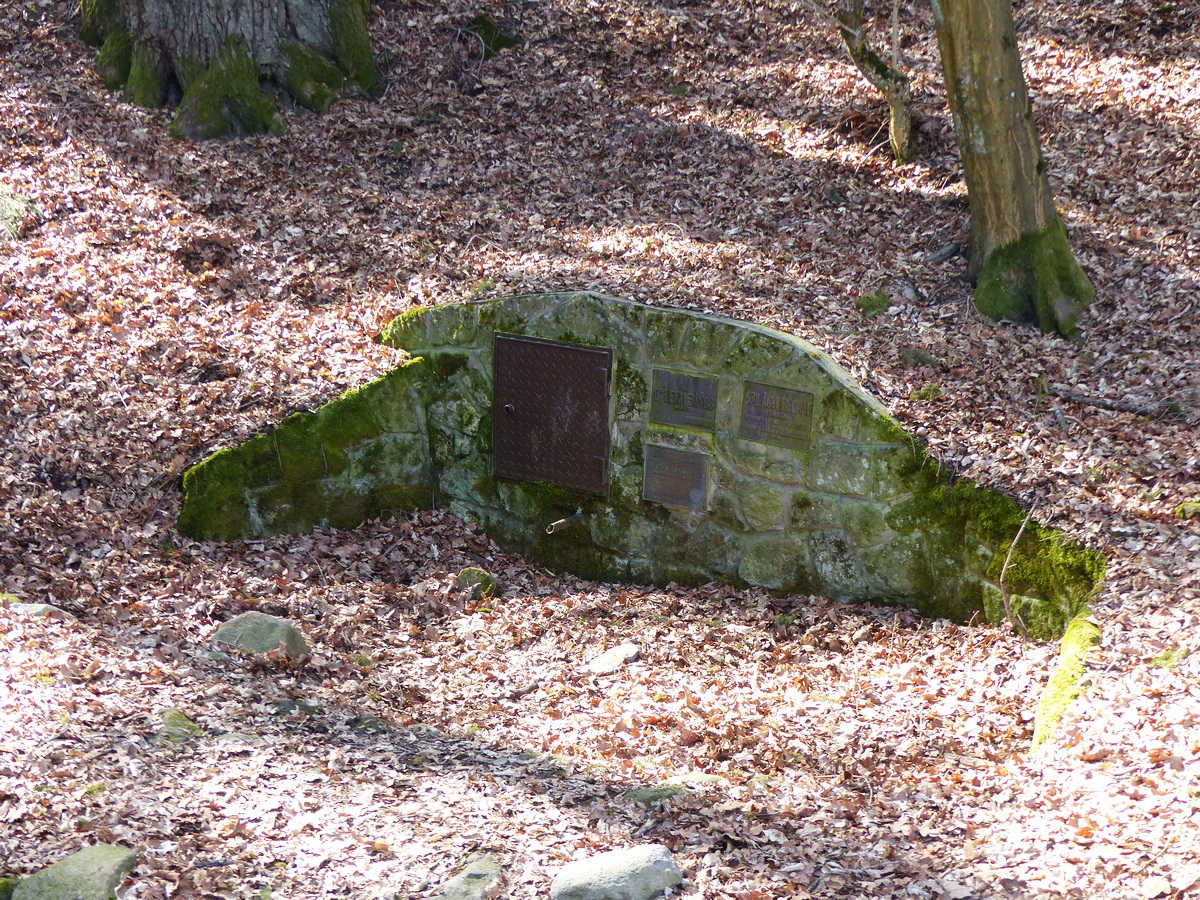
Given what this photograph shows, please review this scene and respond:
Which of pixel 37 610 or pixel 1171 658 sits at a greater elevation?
pixel 1171 658

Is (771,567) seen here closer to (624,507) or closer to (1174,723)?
(624,507)

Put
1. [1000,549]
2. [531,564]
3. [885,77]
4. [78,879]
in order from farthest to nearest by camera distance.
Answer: [885,77] → [531,564] → [1000,549] → [78,879]

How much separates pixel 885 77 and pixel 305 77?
4593 mm

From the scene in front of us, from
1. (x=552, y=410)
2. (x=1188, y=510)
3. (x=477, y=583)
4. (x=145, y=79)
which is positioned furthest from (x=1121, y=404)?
(x=145, y=79)

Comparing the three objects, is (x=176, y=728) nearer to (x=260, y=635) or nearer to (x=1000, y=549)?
(x=260, y=635)

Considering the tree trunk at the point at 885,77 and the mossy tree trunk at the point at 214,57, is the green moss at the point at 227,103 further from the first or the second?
the tree trunk at the point at 885,77

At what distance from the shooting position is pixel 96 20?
27.0 feet

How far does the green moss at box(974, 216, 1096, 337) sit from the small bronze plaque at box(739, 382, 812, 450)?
1.44 metres

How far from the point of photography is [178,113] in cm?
781

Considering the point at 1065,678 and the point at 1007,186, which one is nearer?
the point at 1065,678

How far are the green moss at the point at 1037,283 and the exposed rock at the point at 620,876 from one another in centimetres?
407

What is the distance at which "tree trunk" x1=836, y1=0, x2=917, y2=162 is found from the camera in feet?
23.0

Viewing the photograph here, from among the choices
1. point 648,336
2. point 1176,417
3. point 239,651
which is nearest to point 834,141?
point 648,336

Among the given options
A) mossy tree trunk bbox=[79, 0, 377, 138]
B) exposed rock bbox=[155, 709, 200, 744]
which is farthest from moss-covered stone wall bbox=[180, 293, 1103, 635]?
mossy tree trunk bbox=[79, 0, 377, 138]
